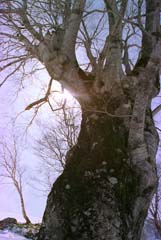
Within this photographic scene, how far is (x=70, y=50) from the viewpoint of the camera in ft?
12.9

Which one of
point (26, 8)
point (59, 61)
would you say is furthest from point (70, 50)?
point (26, 8)

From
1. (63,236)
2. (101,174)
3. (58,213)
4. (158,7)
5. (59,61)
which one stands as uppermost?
(158,7)

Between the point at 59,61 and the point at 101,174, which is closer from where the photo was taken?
the point at 101,174

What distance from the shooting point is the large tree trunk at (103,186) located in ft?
9.25

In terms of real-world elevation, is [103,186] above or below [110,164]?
below

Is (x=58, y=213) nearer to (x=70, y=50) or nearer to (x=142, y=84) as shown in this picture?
(x=142, y=84)

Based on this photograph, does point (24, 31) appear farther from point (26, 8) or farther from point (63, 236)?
point (63, 236)

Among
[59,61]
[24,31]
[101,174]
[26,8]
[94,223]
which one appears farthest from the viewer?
[24,31]

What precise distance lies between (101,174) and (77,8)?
2228mm

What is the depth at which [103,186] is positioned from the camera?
3.00 m

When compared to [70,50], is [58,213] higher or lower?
lower

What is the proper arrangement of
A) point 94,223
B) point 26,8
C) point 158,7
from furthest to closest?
point 26,8 < point 158,7 < point 94,223

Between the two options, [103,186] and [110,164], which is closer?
[103,186]

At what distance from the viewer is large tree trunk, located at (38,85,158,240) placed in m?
2.82
